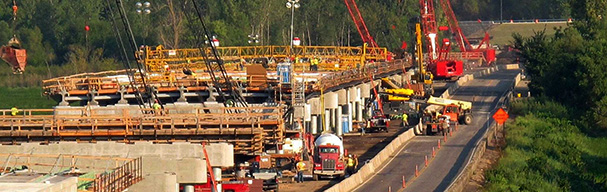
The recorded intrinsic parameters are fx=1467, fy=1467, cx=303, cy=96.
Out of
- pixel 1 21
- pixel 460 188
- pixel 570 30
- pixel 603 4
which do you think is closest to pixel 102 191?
pixel 460 188

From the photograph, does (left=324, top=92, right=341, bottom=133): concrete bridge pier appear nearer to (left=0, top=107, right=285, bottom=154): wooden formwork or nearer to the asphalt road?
the asphalt road

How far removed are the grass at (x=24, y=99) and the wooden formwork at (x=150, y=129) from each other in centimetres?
7605

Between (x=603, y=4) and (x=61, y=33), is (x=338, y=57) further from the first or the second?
(x=61, y=33)

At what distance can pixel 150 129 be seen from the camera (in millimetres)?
65375

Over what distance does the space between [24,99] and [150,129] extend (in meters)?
89.4

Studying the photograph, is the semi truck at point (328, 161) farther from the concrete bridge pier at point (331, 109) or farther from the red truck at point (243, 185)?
the concrete bridge pier at point (331, 109)

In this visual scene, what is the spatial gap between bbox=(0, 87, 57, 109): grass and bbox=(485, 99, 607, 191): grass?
5696 cm

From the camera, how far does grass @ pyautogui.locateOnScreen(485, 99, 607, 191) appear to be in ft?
228

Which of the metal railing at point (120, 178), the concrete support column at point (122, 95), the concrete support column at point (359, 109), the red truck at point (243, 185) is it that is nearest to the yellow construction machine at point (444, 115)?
the concrete support column at point (359, 109)

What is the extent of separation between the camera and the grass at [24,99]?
477 ft

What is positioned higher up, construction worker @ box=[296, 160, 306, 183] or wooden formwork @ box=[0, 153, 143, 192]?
wooden formwork @ box=[0, 153, 143, 192]

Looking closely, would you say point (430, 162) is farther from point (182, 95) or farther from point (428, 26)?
point (428, 26)

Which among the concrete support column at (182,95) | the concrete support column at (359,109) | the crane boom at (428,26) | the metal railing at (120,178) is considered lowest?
the metal railing at (120,178)

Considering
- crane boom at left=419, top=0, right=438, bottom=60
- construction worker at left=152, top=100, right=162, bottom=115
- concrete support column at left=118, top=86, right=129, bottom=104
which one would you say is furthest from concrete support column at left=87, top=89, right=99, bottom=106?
crane boom at left=419, top=0, right=438, bottom=60
